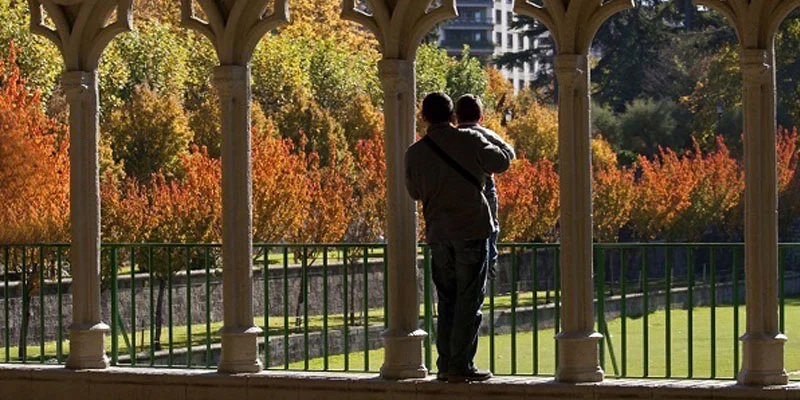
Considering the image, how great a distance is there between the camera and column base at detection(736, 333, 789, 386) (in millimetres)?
9602

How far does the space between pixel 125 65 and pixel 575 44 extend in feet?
134

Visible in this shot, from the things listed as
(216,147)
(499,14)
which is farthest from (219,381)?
(499,14)

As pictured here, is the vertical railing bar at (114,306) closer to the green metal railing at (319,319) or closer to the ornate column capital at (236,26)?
the green metal railing at (319,319)

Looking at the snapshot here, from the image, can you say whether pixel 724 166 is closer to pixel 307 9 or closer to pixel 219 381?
pixel 307 9

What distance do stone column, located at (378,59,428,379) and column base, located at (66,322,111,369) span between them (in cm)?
210

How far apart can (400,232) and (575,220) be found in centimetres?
111

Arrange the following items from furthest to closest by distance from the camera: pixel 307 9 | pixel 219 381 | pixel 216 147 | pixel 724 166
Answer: pixel 307 9 → pixel 724 166 → pixel 216 147 → pixel 219 381

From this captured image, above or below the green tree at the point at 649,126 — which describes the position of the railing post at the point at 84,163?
below

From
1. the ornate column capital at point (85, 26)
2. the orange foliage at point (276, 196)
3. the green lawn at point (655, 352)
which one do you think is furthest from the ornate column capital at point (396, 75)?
the orange foliage at point (276, 196)

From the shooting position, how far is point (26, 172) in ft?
121

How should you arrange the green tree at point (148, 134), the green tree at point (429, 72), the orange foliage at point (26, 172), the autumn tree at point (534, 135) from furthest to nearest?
the autumn tree at point (534, 135) → the green tree at point (429, 72) → the green tree at point (148, 134) → the orange foliage at point (26, 172)

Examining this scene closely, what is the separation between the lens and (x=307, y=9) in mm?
64188

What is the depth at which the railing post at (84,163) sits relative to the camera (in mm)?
11336

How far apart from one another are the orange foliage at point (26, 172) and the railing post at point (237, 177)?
948 inches
